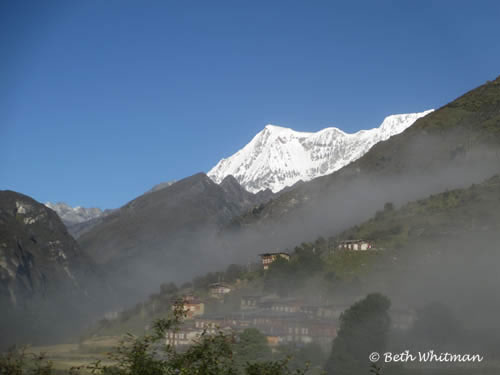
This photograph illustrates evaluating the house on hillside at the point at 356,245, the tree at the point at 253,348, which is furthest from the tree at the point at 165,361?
the house on hillside at the point at 356,245

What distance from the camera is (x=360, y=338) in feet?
255

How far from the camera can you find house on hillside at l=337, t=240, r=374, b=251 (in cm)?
14425

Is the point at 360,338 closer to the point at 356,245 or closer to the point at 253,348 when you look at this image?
the point at 253,348

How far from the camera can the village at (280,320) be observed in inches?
3723

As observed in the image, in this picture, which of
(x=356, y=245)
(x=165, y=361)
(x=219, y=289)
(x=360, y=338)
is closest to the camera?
(x=165, y=361)

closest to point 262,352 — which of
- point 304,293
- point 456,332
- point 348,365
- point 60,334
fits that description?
point 348,365

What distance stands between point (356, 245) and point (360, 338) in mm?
70532

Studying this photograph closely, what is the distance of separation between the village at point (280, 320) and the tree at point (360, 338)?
8669mm

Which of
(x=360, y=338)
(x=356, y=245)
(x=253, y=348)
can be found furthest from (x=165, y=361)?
(x=356, y=245)

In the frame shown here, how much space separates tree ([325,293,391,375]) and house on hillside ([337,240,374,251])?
58.0 m

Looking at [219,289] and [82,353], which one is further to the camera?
[219,289]

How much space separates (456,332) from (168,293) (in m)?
100

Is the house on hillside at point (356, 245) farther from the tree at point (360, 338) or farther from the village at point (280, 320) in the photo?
the tree at point (360, 338)

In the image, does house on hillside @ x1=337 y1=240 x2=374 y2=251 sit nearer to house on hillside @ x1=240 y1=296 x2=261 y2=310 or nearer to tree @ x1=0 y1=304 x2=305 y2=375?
house on hillside @ x1=240 y1=296 x2=261 y2=310
